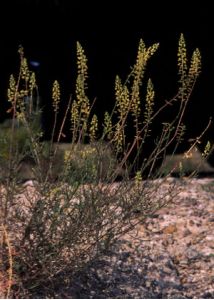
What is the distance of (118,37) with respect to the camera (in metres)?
7.66

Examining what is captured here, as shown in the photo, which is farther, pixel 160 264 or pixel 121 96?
pixel 160 264

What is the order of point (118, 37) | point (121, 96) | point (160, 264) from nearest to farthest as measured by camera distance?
point (121, 96) < point (160, 264) < point (118, 37)

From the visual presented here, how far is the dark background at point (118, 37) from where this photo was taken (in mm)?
7512

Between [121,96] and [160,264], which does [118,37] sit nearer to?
[160,264]

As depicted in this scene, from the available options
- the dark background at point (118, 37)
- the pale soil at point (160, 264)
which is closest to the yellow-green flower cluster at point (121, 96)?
the pale soil at point (160, 264)

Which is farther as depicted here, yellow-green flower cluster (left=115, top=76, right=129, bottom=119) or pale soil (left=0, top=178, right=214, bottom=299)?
pale soil (left=0, top=178, right=214, bottom=299)

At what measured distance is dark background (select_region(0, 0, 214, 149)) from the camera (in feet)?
24.6

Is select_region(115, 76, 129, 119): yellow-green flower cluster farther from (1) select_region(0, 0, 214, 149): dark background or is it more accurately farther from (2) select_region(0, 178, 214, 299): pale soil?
(1) select_region(0, 0, 214, 149): dark background

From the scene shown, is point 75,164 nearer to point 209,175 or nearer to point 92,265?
A: point 92,265

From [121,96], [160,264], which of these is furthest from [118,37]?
[121,96]

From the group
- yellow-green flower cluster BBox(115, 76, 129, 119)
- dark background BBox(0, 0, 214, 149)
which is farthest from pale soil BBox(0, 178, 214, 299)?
dark background BBox(0, 0, 214, 149)

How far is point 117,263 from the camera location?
4758mm

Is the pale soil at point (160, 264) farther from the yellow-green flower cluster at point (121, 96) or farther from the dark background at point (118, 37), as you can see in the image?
the dark background at point (118, 37)

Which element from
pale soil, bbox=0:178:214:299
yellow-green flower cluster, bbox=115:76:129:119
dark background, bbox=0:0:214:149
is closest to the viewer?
yellow-green flower cluster, bbox=115:76:129:119
